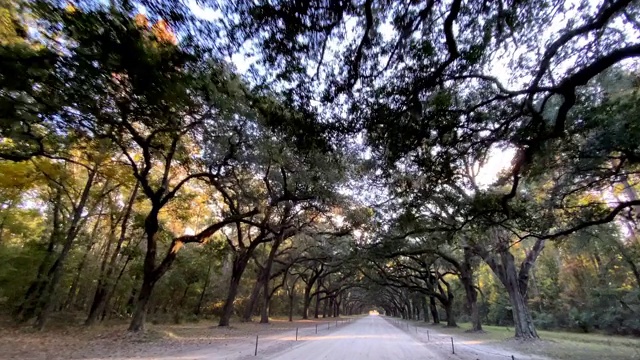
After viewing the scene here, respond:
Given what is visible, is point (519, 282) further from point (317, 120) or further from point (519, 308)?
point (317, 120)

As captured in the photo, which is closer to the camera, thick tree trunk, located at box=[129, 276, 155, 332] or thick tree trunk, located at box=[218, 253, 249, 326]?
thick tree trunk, located at box=[129, 276, 155, 332]

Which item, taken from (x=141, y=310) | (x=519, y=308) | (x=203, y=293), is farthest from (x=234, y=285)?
(x=519, y=308)

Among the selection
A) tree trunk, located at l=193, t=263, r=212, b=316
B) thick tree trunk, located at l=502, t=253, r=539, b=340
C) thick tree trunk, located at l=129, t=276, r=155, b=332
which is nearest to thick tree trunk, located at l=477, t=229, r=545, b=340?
thick tree trunk, located at l=502, t=253, r=539, b=340

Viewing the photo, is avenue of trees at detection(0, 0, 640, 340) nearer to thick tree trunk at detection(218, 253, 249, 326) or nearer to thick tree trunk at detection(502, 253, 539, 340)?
thick tree trunk at detection(502, 253, 539, 340)

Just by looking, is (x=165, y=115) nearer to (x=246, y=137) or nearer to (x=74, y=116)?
(x=74, y=116)

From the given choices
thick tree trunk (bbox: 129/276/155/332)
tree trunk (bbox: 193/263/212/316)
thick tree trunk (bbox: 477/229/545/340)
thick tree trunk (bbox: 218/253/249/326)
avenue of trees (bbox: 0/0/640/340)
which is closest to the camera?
avenue of trees (bbox: 0/0/640/340)

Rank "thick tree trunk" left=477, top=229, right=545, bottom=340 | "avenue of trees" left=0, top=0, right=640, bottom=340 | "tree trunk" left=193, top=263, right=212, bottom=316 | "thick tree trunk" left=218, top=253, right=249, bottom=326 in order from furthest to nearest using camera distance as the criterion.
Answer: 1. "tree trunk" left=193, top=263, right=212, bottom=316
2. "thick tree trunk" left=218, top=253, right=249, bottom=326
3. "thick tree trunk" left=477, top=229, right=545, bottom=340
4. "avenue of trees" left=0, top=0, right=640, bottom=340

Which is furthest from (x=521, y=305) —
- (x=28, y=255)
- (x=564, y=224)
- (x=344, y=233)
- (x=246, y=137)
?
(x=28, y=255)

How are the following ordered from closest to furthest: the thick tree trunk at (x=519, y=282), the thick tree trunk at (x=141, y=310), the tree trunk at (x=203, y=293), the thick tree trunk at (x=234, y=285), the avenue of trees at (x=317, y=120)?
the avenue of trees at (x=317, y=120) < the thick tree trunk at (x=141, y=310) < the thick tree trunk at (x=519, y=282) < the thick tree trunk at (x=234, y=285) < the tree trunk at (x=203, y=293)

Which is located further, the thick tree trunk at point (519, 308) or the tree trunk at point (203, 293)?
the tree trunk at point (203, 293)

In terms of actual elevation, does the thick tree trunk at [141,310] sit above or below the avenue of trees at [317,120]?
below

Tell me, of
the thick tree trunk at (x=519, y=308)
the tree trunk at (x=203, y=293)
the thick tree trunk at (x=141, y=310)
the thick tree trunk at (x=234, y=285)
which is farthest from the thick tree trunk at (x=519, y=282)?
the tree trunk at (x=203, y=293)

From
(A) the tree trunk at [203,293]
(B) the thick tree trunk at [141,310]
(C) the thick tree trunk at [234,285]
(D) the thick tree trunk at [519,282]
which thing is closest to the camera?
(B) the thick tree trunk at [141,310]

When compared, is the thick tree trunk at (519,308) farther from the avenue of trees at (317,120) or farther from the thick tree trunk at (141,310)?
the thick tree trunk at (141,310)
